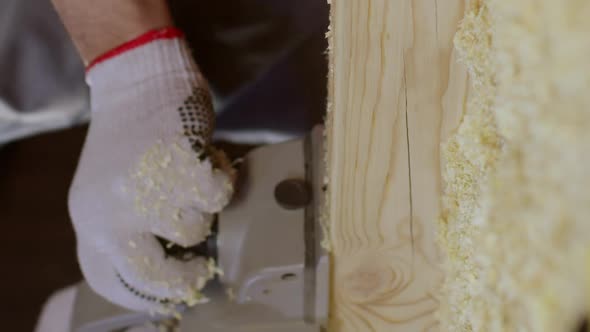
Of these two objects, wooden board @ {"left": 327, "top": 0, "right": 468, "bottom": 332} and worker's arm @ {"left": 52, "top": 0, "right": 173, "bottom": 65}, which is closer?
wooden board @ {"left": 327, "top": 0, "right": 468, "bottom": 332}

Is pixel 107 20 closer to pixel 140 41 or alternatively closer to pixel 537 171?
pixel 140 41

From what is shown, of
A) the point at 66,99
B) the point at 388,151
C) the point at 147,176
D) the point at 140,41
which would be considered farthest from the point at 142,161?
the point at 66,99

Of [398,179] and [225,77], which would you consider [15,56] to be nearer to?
[225,77]

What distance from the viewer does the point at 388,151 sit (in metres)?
0.43

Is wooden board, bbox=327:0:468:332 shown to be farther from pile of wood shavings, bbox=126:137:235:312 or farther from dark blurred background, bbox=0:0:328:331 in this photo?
dark blurred background, bbox=0:0:328:331

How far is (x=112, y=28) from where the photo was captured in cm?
76

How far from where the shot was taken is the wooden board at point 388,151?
0.36 metres

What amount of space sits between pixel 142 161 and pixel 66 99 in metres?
0.50

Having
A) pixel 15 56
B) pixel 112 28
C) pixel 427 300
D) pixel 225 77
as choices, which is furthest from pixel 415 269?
pixel 15 56

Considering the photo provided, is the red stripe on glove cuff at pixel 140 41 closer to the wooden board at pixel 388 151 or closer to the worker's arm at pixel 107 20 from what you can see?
the worker's arm at pixel 107 20

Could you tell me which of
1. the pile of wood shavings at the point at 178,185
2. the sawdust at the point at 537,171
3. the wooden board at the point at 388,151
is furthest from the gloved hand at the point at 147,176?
the sawdust at the point at 537,171

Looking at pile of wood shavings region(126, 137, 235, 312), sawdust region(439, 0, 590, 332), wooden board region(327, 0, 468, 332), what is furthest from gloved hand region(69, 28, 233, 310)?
sawdust region(439, 0, 590, 332)

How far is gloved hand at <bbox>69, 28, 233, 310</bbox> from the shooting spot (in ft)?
2.09

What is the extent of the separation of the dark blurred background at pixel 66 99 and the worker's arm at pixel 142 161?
204mm
